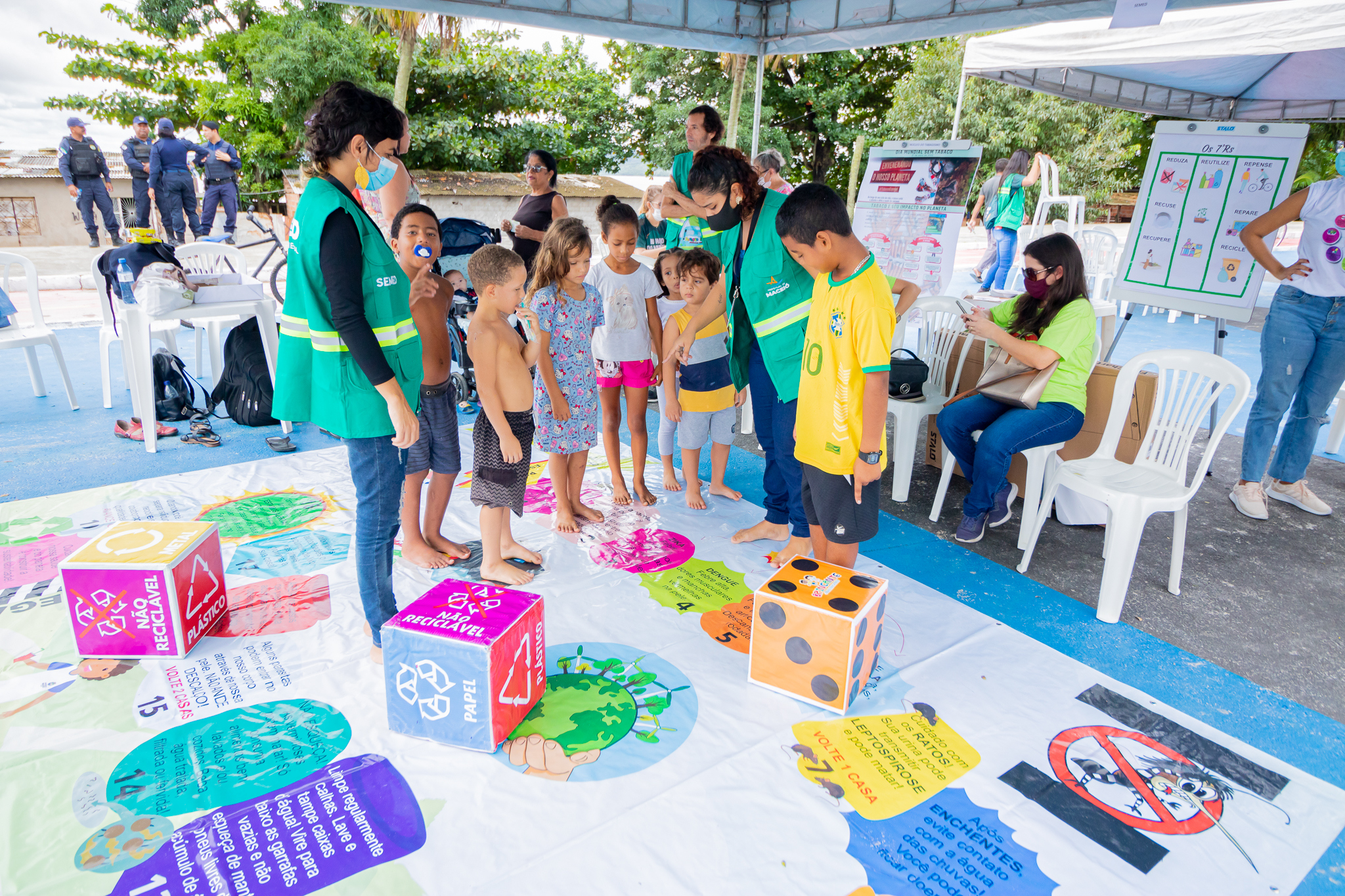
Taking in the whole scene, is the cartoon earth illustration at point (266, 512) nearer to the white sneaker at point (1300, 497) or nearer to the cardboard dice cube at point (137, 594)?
the cardboard dice cube at point (137, 594)

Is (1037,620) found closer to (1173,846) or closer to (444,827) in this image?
(1173,846)

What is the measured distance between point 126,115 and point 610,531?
2078 cm

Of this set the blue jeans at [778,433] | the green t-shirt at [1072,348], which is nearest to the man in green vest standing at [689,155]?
the blue jeans at [778,433]

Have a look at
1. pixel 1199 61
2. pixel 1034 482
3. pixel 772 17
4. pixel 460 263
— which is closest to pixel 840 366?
pixel 1034 482

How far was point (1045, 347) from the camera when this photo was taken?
2990 millimetres

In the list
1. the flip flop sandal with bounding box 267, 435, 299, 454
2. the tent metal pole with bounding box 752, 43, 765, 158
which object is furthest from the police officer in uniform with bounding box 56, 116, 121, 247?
the tent metal pole with bounding box 752, 43, 765, 158

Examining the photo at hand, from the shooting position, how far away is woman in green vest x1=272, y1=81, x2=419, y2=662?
6.08ft

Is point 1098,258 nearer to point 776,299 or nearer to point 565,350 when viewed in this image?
point 776,299

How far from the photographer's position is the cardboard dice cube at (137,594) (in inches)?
85.7

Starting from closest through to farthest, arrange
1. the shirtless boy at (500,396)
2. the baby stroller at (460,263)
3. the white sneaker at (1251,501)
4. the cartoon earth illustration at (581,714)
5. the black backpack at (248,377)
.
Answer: the cartoon earth illustration at (581,714)
the shirtless boy at (500,396)
the white sneaker at (1251,501)
the black backpack at (248,377)
the baby stroller at (460,263)

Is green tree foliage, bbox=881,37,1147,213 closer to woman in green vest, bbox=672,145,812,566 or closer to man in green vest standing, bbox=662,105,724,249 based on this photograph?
man in green vest standing, bbox=662,105,724,249

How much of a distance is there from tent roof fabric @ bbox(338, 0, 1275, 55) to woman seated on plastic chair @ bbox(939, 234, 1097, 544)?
1745 mm

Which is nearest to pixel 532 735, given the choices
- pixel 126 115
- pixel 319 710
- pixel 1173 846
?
pixel 319 710

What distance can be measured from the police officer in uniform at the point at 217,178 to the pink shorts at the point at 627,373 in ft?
27.6
